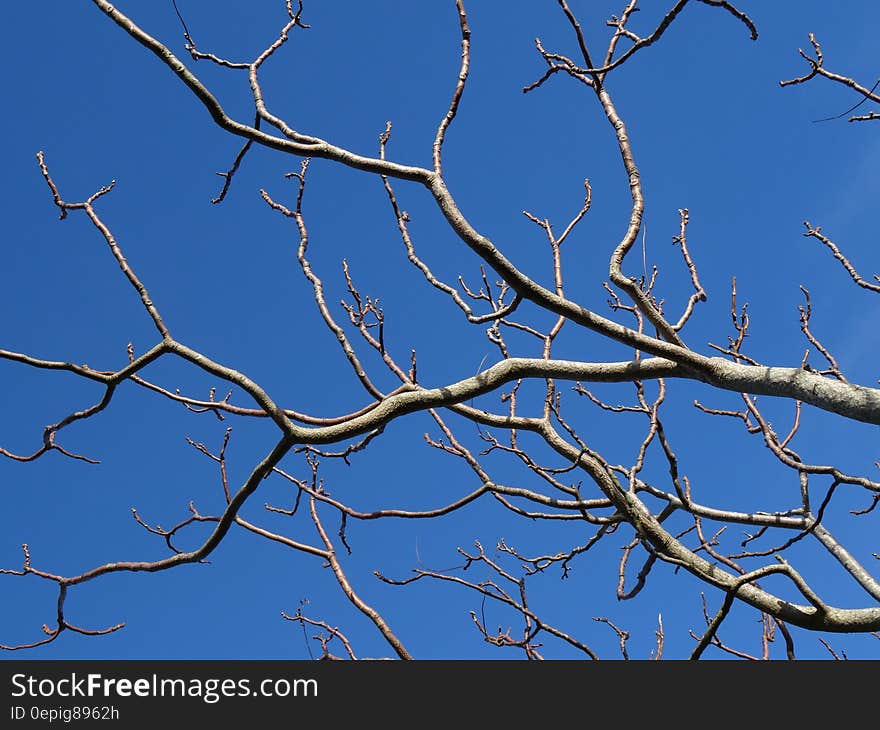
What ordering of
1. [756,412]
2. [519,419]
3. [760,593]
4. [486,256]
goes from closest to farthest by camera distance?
[486,256], [760,593], [519,419], [756,412]

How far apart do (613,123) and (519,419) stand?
55.4 inches

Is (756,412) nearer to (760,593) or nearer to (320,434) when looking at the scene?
(760,593)

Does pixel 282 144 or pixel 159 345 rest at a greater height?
pixel 282 144

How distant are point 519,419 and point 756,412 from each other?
1.57 m

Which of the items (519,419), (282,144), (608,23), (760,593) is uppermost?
(608,23)

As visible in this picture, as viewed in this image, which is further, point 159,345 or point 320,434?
point 159,345

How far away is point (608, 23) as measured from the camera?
3.45 metres

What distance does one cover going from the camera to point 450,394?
9.32ft

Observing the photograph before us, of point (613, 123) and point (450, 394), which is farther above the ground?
point (613, 123)
